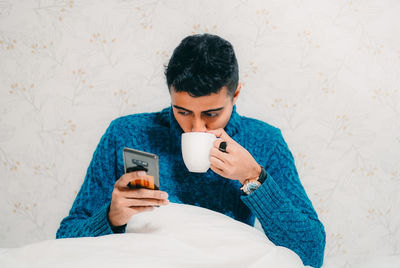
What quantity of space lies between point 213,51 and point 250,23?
14.1 inches

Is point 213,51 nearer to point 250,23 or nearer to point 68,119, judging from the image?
point 250,23

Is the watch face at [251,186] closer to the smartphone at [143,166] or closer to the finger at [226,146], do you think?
the finger at [226,146]

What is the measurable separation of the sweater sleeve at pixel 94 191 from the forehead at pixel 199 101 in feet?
1.01

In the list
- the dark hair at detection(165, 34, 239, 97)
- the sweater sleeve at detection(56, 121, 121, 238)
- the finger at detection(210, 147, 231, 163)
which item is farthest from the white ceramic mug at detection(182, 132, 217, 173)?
the sweater sleeve at detection(56, 121, 121, 238)

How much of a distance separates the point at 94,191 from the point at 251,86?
26.7 inches

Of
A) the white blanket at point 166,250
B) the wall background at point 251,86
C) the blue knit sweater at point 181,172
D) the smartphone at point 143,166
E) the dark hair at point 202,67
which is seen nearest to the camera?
the white blanket at point 166,250

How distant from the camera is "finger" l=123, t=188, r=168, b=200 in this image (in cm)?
69

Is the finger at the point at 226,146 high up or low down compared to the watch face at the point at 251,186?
up

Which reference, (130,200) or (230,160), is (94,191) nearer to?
(130,200)

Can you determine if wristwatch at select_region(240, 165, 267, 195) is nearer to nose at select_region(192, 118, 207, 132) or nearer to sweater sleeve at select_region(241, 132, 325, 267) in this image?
sweater sleeve at select_region(241, 132, 325, 267)

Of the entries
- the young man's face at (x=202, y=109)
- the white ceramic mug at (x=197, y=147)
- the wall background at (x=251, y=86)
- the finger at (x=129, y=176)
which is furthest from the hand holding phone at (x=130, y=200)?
the wall background at (x=251, y=86)

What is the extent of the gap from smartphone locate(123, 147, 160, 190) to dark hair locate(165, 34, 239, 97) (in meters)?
0.22

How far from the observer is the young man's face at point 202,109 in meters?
0.78

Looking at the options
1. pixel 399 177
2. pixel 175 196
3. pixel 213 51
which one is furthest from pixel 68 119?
pixel 399 177
